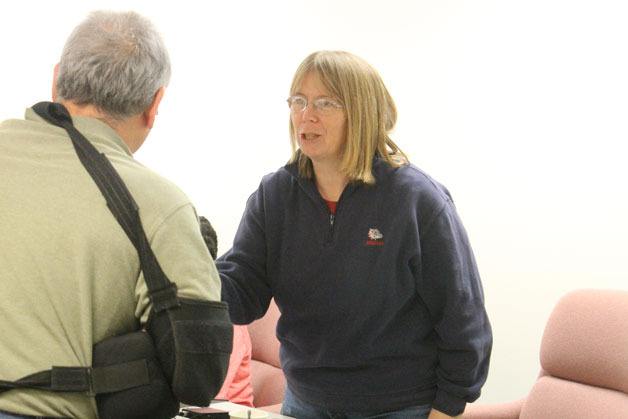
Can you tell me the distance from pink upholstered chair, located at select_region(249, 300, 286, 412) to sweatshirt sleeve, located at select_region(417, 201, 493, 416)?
1.86 meters

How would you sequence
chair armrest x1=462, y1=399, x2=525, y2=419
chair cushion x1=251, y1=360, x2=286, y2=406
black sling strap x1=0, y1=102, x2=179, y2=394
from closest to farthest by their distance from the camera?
black sling strap x1=0, y1=102, x2=179, y2=394 → chair armrest x1=462, y1=399, x2=525, y2=419 → chair cushion x1=251, y1=360, x2=286, y2=406

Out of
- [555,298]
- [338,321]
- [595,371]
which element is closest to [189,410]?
[338,321]

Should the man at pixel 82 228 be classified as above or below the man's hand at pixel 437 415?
above

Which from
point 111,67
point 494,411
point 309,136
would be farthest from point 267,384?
point 111,67

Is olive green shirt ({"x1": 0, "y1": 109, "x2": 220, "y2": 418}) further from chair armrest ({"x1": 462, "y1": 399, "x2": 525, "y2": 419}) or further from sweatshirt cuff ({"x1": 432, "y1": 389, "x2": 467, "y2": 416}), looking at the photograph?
chair armrest ({"x1": 462, "y1": 399, "x2": 525, "y2": 419})

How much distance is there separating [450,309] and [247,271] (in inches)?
21.4

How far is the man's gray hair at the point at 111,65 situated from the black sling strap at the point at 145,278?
0.34 feet

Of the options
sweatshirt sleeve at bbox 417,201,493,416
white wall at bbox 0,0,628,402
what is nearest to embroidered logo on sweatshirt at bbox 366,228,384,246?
sweatshirt sleeve at bbox 417,201,493,416

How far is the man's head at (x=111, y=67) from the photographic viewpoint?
1.66m

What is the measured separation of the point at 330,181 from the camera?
2.38 meters

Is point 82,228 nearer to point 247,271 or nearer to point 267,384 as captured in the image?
point 247,271

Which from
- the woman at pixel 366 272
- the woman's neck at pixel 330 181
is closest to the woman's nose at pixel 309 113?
the woman at pixel 366 272

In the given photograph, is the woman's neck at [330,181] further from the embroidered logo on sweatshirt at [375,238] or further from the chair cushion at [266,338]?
the chair cushion at [266,338]

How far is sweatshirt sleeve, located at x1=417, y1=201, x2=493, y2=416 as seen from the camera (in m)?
2.25
